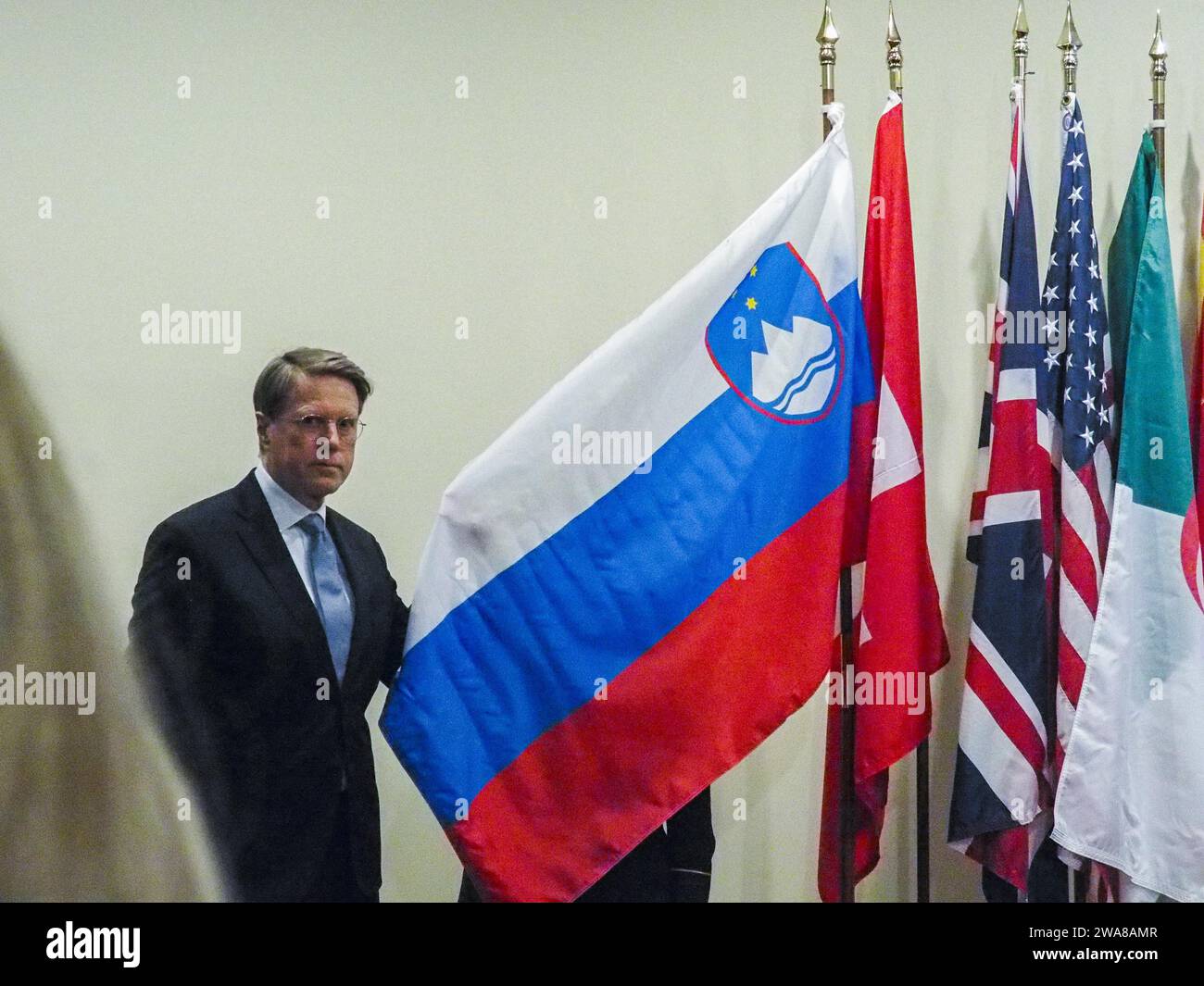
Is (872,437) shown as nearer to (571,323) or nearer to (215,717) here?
(571,323)

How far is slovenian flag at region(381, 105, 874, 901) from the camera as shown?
207 centimetres

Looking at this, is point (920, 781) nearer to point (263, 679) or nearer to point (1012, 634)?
point (1012, 634)

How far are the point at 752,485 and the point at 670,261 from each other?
60cm

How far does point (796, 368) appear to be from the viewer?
2152 mm

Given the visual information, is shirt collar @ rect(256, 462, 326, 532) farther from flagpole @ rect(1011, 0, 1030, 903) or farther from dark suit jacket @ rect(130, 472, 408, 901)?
flagpole @ rect(1011, 0, 1030, 903)

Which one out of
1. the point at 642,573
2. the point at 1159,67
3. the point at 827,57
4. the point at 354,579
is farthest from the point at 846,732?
the point at 1159,67

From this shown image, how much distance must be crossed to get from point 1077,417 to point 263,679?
5.16ft

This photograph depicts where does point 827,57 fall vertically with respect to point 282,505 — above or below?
above

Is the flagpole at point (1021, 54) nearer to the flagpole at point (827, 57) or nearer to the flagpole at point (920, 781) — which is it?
the flagpole at point (920, 781)

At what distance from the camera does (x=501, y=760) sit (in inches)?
81.4

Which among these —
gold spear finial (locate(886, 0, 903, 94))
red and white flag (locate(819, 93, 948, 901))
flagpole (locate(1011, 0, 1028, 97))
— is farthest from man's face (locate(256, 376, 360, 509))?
flagpole (locate(1011, 0, 1028, 97))

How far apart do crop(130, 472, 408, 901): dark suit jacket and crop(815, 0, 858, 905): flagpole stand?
32.6 inches
